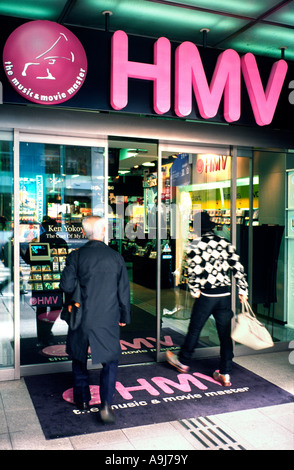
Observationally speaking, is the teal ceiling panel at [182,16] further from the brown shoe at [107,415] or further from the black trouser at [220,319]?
the brown shoe at [107,415]

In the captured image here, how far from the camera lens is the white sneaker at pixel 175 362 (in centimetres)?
466

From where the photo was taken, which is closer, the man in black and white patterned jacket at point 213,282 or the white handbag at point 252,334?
the white handbag at point 252,334

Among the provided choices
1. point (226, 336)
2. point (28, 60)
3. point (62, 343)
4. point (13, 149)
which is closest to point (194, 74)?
point (28, 60)

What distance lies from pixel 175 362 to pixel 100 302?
1.65m

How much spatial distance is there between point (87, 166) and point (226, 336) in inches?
92.9

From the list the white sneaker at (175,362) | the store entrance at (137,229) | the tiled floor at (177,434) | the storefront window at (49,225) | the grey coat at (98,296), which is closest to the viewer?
the tiled floor at (177,434)

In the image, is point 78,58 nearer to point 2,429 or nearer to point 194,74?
point 194,74

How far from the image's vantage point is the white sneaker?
466cm

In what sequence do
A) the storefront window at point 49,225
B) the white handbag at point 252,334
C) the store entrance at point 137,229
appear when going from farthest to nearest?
the store entrance at point 137,229, the storefront window at point 49,225, the white handbag at point 252,334

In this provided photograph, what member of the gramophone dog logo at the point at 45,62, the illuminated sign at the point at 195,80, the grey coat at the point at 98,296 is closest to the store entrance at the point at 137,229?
the illuminated sign at the point at 195,80

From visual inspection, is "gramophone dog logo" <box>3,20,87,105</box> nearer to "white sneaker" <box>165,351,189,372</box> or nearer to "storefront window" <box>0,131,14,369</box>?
"storefront window" <box>0,131,14,369</box>

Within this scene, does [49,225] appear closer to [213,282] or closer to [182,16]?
[213,282]

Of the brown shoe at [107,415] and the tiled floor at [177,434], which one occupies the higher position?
the brown shoe at [107,415]

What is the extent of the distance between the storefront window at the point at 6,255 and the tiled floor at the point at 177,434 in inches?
27.7
